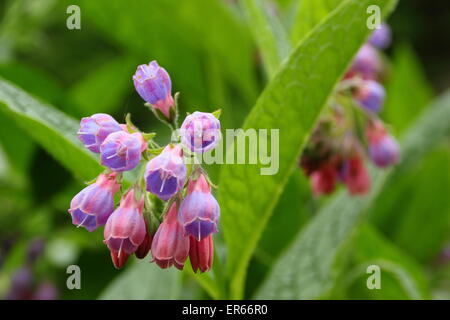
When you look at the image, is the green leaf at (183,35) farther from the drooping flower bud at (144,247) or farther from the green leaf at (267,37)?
the drooping flower bud at (144,247)

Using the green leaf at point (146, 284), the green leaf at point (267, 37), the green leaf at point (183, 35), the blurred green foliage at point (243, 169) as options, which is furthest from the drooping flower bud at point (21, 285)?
the green leaf at point (267, 37)

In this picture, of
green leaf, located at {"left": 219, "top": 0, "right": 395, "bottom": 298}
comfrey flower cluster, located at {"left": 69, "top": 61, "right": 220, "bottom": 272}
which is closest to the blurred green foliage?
green leaf, located at {"left": 219, "top": 0, "right": 395, "bottom": 298}

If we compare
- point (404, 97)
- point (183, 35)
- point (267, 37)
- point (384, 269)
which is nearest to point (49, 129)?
point (267, 37)

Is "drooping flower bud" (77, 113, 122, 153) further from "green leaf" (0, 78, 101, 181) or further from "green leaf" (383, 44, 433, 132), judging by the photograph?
"green leaf" (383, 44, 433, 132)

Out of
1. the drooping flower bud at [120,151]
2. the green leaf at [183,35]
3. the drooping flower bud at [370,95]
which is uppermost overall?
the green leaf at [183,35]
